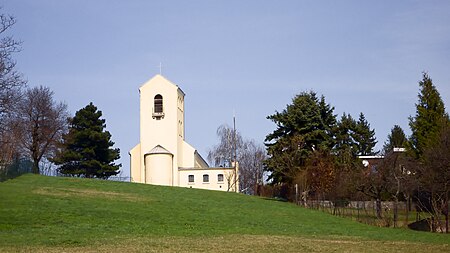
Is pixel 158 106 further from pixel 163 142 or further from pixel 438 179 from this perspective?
pixel 438 179

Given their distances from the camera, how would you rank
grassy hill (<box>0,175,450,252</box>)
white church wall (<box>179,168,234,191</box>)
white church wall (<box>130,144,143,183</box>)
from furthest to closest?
white church wall (<box>179,168,234,191</box>), white church wall (<box>130,144,143,183</box>), grassy hill (<box>0,175,450,252</box>)

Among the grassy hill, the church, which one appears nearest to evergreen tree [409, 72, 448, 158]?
the grassy hill

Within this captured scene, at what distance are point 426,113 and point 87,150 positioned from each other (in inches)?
1534

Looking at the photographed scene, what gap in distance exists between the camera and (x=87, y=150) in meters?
80.4

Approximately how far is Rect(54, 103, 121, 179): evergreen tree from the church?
11.0 feet

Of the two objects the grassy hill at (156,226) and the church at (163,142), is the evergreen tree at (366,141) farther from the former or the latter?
the grassy hill at (156,226)

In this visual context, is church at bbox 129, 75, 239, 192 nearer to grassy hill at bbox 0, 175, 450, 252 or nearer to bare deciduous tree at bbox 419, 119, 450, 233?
grassy hill at bbox 0, 175, 450, 252

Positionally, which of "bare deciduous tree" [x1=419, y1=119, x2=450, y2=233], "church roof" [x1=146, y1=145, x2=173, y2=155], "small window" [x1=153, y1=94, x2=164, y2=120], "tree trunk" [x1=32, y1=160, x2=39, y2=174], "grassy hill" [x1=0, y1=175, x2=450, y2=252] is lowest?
"grassy hill" [x1=0, y1=175, x2=450, y2=252]

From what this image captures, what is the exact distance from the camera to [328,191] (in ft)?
186

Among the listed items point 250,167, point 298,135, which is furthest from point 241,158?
point 298,135

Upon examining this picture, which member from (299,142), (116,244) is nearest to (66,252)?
(116,244)

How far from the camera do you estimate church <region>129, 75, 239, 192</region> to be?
83.9 metres

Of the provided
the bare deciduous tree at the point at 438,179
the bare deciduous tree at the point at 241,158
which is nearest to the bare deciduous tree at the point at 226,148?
the bare deciduous tree at the point at 241,158

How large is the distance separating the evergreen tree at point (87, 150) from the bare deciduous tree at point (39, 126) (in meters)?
1.65
